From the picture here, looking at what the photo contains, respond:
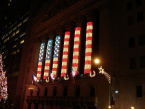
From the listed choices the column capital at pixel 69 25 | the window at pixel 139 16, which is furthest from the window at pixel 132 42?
the column capital at pixel 69 25

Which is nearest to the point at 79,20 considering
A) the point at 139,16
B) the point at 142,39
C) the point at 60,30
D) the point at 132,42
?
the point at 60,30

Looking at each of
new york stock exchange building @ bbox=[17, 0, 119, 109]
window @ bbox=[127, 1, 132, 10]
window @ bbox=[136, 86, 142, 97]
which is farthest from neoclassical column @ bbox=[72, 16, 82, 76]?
window @ bbox=[136, 86, 142, 97]

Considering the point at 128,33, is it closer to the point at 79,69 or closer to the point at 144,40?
the point at 144,40

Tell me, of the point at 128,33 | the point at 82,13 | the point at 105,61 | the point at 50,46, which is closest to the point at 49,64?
the point at 50,46

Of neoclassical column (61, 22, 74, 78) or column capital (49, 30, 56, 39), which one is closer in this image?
neoclassical column (61, 22, 74, 78)

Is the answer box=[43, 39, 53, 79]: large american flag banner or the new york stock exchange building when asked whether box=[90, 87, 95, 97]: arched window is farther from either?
box=[43, 39, 53, 79]: large american flag banner

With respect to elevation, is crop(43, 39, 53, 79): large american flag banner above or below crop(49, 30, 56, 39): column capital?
below

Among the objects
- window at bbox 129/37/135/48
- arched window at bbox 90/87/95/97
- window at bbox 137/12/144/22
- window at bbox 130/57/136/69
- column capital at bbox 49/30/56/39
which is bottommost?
arched window at bbox 90/87/95/97

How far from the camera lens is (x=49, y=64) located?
169ft

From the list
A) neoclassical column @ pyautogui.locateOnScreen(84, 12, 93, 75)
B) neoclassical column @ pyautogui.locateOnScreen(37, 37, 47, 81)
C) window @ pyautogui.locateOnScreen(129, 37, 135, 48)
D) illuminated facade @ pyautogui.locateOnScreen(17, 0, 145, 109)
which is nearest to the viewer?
illuminated facade @ pyautogui.locateOnScreen(17, 0, 145, 109)

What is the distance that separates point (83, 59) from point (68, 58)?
492cm

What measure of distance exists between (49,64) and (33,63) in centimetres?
895

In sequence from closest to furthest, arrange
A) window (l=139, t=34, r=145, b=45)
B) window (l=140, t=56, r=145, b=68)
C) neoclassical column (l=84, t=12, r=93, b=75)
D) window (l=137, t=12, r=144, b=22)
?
1. window (l=140, t=56, r=145, b=68)
2. window (l=139, t=34, r=145, b=45)
3. window (l=137, t=12, r=144, b=22)
4. neoclassical column (l=84, t=12, r=93, b=75)

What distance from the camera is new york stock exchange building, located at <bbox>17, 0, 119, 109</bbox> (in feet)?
117
